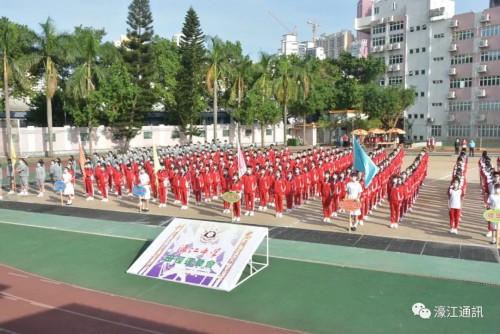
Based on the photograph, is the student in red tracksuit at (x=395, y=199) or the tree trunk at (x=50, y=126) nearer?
the student in red tracksuit at (x=395, y=199)

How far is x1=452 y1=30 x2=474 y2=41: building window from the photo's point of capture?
46750mm

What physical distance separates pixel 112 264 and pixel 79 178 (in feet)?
47.1

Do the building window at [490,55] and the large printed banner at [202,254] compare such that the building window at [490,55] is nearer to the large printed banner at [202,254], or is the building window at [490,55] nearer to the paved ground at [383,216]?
the paved ground at [383,216]

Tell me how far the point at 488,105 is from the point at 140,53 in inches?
1372

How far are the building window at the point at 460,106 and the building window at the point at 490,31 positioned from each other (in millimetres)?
6984

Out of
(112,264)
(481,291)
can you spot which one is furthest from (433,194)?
(112,264)

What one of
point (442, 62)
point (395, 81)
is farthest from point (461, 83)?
point (395, 81)

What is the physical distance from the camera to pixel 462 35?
156 ft

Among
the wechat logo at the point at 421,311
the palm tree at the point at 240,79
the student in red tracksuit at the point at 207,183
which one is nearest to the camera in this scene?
the wechat logo at the point at 421,311

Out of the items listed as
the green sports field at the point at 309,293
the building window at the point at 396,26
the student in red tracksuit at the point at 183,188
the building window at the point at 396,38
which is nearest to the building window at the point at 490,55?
the building window at the point at 396,38

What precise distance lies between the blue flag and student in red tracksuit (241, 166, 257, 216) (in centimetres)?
332

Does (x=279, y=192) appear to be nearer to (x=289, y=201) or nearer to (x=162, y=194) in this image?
(x=289, y=201)

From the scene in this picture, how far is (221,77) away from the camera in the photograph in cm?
3503

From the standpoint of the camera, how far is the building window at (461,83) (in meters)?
47.6
